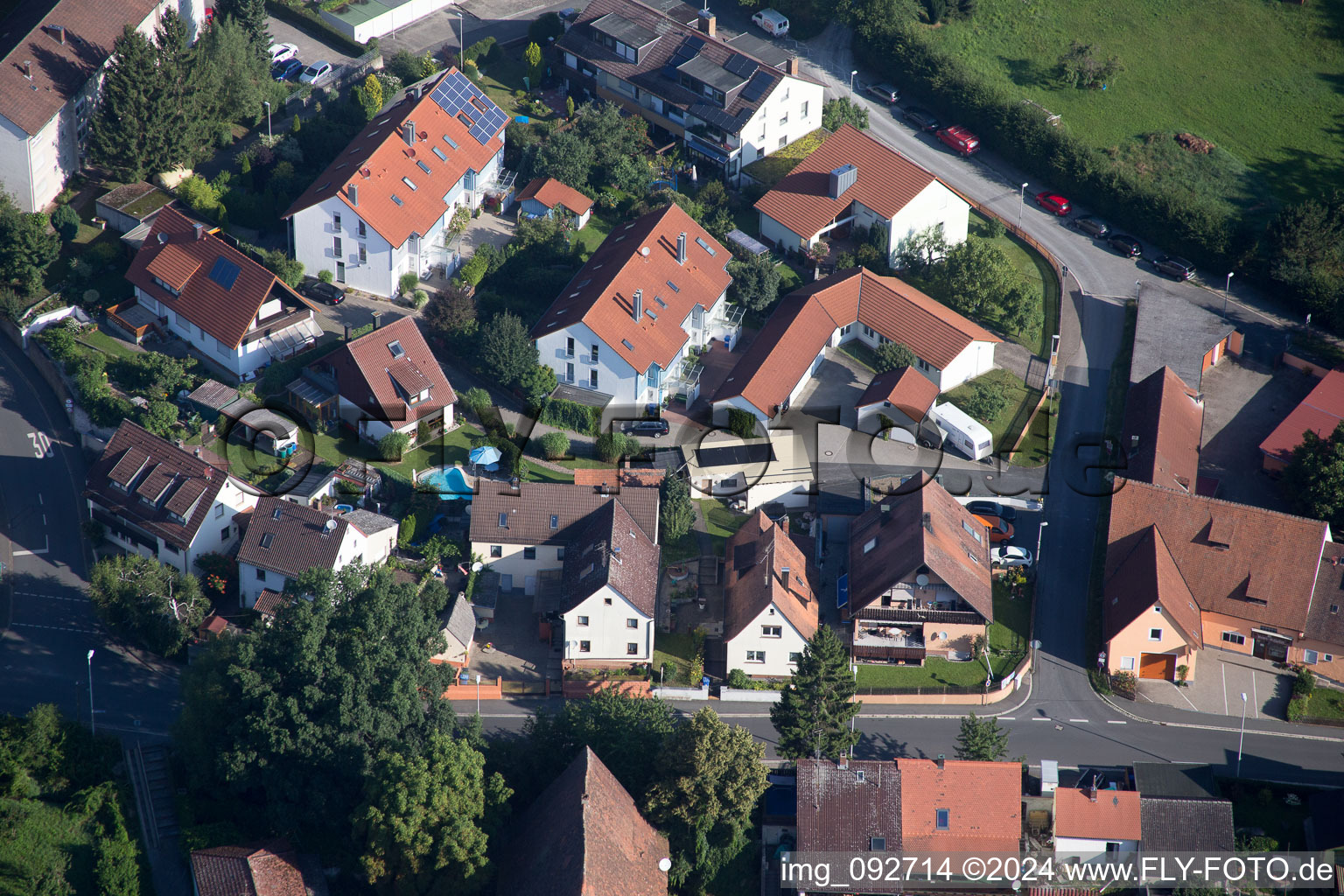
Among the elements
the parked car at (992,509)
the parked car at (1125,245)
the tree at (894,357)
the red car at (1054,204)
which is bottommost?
the parked car at (992,509)

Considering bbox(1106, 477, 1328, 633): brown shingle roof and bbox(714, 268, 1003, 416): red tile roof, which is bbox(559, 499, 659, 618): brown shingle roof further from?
bbox(1106, 477, 1328, 633): brown shingle roof

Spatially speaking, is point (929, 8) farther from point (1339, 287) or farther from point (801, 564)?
point (801, 564)

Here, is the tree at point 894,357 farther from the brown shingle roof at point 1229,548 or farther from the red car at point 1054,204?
the red car at point 1054,204

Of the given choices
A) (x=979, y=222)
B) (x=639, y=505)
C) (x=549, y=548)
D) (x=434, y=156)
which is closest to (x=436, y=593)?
(x=549, y=548)

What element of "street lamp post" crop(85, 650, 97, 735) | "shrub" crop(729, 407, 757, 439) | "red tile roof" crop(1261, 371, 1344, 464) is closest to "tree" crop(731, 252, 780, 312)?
"shrub" crop(729, 407, 757, 439)

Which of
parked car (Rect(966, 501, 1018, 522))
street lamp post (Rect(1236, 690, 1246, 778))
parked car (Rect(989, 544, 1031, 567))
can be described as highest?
parked car (Rect(966, 501, 1018, 522))

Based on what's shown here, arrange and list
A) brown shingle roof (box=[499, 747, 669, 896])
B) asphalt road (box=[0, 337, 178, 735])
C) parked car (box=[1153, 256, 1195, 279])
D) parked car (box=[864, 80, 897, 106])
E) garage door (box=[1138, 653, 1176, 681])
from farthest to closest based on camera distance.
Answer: parked car (box=[864, 80, 897, 106]) < parked car (box=[1153, 256, 1195, 279]) < garage door (box=[1138, 653, 1176, 681]) < asphalt road (box=[0, 337, 178, 735]) < brown shingle roof (box=[499, 747, 669, 896])

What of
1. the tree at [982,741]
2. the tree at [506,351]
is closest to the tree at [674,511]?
the tree at [506,351]
